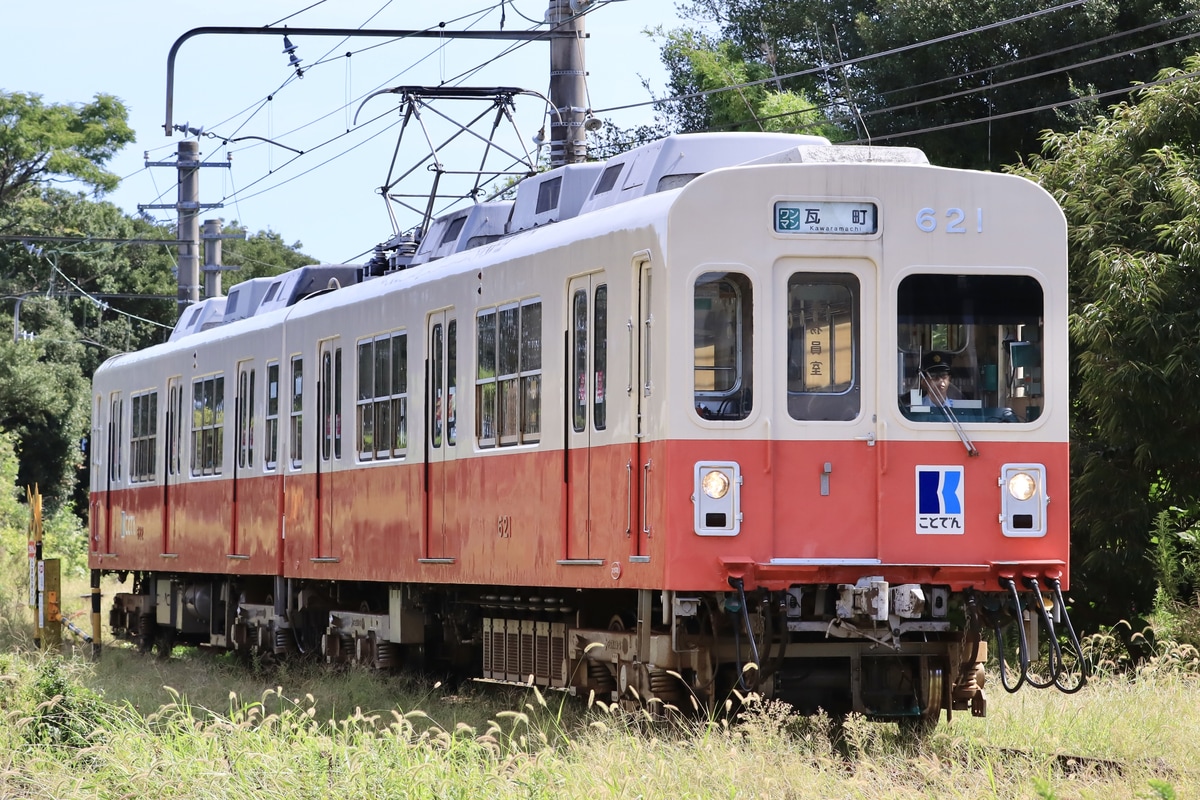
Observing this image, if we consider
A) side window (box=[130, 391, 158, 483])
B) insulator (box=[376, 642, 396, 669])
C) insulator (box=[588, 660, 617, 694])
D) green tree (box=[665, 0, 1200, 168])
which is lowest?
insulator (box=[376, 642, 396, 669])

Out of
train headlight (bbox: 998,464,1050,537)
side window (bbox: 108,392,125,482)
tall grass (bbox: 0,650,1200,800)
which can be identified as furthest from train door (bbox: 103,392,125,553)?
train headlight (bbox: 998,464,1050,537)

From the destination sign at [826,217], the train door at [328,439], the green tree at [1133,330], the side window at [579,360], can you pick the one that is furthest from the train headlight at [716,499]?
the green tree at [1133,330]

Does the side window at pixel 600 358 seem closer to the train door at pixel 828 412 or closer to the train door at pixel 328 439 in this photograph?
the train door at pixel 828 412

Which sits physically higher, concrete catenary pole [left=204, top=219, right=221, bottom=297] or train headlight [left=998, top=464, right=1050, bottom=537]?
concrete catenary pole [left=204, top=219, right=221, bottom=297]

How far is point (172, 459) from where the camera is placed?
1888 centimetres

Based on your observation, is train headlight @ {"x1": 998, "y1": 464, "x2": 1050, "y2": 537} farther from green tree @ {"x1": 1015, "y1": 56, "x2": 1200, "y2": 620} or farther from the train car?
green tree @ {"x1": 1015, "y1": 56, "x2": 1200, "y2": 620}

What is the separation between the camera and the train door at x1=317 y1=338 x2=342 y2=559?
14430mm

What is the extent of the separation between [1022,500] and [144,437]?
498 inches

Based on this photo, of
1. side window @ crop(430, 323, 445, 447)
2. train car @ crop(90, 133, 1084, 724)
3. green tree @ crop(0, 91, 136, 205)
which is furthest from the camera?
green tree @ crop(0, 91, 136, 205)

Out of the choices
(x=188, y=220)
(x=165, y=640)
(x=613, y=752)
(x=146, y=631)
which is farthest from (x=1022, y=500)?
(x=188, y=220)

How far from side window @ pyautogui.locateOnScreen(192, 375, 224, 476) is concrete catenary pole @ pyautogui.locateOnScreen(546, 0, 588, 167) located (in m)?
4.22

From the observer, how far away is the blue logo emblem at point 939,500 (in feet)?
31.4

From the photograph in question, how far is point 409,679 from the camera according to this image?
537 inches

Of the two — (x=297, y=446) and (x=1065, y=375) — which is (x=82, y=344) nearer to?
(x=297, y=446)
